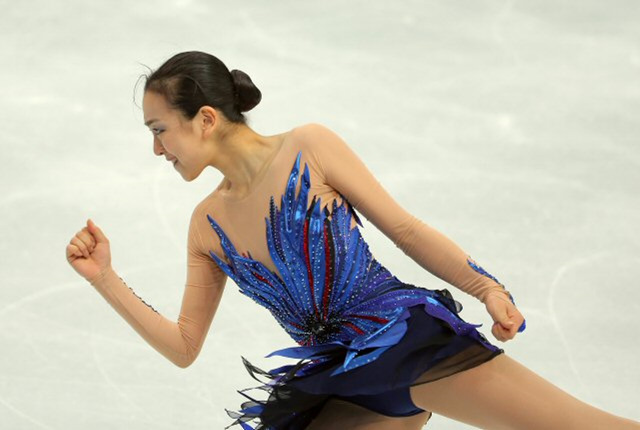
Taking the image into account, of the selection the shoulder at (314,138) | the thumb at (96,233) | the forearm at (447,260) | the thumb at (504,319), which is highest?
the shoulder at (314,138)

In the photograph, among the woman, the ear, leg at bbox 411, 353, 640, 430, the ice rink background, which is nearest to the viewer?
leg at bbox 411, 353, 640, 430

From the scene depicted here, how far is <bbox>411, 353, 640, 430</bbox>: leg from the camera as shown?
2.44 m

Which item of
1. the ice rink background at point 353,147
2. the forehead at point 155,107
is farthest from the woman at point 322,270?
the ice rink background at point 353,147

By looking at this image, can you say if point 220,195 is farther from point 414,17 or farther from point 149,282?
point 414,17

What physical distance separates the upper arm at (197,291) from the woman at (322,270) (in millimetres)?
44

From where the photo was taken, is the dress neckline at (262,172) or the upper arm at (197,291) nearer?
the dress neckline at (262,172)

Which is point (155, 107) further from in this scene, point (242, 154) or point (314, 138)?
point (314, 138)

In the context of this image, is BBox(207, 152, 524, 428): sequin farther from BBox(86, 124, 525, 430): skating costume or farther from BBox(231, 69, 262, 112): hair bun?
BBox(231, 69, 262, 112): hair bun

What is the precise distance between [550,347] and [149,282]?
61.6 inches

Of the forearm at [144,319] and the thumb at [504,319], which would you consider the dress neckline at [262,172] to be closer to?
the forearm at [144,319]

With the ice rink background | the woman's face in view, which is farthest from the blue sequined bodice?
the ice rink background

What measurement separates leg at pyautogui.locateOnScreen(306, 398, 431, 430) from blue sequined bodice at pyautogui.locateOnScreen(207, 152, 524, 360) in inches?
6.6

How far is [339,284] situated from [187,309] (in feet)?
1.48

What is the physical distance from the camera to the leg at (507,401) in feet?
8.00
